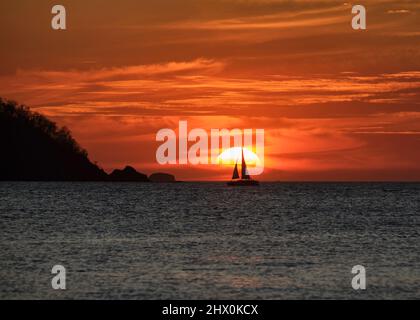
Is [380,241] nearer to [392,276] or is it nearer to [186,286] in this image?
[392,276]

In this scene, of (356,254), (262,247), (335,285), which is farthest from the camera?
(262,247)

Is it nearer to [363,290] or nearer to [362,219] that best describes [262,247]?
[363,290]

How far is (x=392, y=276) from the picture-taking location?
47250 mm

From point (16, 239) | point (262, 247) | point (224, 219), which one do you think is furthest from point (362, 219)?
point (16, 239)

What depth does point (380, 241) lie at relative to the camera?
7400 cm

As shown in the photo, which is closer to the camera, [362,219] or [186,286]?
[186,286]

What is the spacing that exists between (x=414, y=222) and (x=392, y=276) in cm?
5814

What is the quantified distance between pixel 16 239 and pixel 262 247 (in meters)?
23.0

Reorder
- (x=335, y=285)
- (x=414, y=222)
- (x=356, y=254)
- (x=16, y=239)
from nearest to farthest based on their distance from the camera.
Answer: (x=335, y=285), (x=356, y=254), (x=16, y=239), (x=414, y=222)

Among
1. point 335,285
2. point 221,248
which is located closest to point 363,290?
point 335,285
